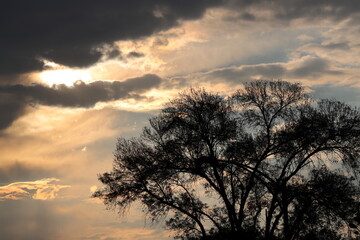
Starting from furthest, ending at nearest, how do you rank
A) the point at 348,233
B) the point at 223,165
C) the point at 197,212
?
the point at 197,212 → the point at 223,165 → the point at 348,233

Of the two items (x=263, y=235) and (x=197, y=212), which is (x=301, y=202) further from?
(x=197, y=212)

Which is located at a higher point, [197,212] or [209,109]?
[209,109]

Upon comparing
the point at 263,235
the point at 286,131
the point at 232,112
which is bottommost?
the point at 263,235

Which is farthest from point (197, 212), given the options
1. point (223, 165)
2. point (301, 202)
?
point (301, 202)

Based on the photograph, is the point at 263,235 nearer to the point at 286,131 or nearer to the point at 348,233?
the point at 348,233

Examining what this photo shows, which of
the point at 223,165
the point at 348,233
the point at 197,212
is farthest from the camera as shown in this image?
the point at 197,212

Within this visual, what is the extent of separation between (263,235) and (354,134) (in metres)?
11.4

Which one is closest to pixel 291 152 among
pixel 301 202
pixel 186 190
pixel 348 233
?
pixel 301 202

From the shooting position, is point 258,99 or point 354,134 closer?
point 354,134

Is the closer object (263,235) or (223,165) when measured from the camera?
(223,165)

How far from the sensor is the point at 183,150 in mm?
29641

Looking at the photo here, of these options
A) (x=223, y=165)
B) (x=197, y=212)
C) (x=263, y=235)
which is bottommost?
(x=263, y=235)

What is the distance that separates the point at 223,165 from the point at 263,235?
308 inches

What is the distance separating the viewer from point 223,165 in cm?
2942
